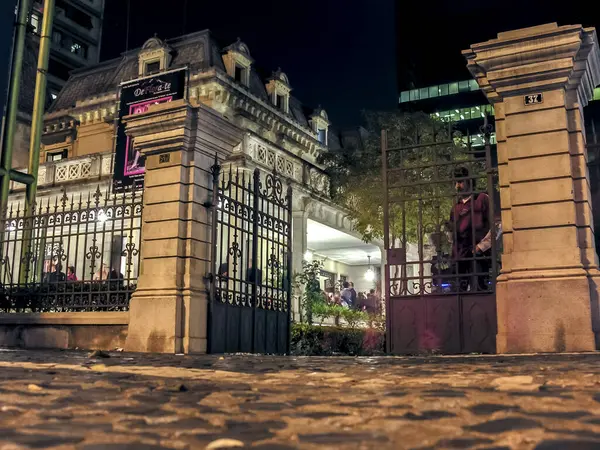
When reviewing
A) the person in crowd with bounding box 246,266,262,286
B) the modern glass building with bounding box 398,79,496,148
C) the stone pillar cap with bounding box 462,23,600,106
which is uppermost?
the modern glass building with bounding box 398,79,496,148

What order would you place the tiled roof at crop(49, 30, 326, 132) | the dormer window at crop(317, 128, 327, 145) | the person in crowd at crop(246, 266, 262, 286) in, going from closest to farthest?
the person in crowd at crop(246, 266, 262, 286) → the tiled roof at crop(49, 30, 326, 132) → the dormer window at crop(317, 128, 327, 145)

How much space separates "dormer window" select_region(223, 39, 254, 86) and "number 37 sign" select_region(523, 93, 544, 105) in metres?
19.0

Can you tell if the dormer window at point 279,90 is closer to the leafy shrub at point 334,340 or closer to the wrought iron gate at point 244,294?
the leafy shrub at point 334,340

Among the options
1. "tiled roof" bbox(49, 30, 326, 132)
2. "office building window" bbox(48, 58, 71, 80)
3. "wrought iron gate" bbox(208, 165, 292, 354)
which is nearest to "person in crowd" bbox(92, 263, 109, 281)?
"wrought iron gate" bbox(208, 165, 292, 354)

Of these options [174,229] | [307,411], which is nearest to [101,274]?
[174,229]

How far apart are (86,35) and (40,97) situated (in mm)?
49345

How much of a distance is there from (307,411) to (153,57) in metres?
26.8

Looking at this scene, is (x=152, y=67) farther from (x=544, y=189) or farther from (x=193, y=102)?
(x=544, y=189)

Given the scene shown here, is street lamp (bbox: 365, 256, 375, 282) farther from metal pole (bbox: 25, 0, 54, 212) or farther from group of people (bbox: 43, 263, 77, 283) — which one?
group of people (bbox: 43, 263, 77, 283)

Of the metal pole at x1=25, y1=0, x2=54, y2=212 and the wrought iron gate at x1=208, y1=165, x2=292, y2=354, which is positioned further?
the metal pole at x1=25, y1=0, x2=54, y2=212

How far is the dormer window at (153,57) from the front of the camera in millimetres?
27062

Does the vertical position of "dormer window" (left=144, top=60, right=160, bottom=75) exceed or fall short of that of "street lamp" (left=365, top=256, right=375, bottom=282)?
it exceeds it

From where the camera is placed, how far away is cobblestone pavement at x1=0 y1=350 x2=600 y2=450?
6.66 ft

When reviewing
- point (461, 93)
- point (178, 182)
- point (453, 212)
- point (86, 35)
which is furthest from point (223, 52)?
point (86, 35)
